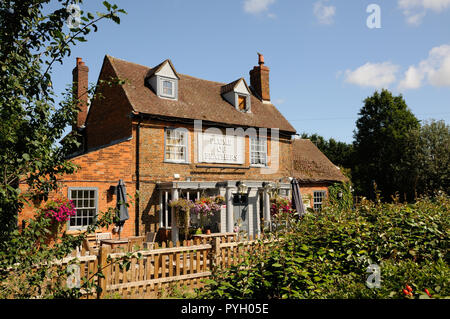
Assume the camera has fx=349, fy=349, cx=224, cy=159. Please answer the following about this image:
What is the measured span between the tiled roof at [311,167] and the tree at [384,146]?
10907 millimetres

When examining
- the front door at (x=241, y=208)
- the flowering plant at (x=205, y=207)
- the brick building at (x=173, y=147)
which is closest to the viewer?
the brick building at (x=173, y=147)

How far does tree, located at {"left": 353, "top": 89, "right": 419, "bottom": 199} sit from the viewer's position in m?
34.1

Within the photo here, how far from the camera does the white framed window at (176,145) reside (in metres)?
17.5

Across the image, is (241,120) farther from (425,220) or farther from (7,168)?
(7,168)

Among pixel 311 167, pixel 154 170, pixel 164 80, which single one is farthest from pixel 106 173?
pixel 311 167

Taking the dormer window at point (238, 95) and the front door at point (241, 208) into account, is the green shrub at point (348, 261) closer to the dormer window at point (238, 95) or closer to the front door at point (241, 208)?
the front door at point (241, 208)

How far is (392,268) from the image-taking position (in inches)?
190

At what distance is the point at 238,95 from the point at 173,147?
6364 mm

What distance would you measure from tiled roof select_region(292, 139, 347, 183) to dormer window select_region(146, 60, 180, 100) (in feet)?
33.3

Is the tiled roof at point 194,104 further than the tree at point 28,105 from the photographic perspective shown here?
Yes

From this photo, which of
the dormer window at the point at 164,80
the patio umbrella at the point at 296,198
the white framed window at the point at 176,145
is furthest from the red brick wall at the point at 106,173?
the patio umbrella at the point at 296,198

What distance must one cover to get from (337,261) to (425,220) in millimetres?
2097

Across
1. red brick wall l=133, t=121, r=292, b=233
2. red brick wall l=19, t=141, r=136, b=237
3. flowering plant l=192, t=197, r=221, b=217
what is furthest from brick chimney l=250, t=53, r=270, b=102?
red brick wall l=19, t=141, r=136, b=237

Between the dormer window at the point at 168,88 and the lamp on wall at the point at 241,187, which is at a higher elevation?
the dormer window at the point at 168,88
